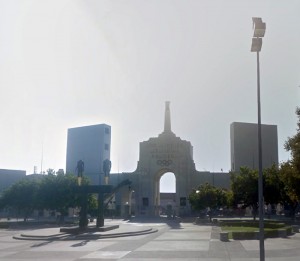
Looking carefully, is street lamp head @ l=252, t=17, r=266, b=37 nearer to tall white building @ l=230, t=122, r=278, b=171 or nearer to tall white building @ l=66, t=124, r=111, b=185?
tall white building @ l=66, t=124, r=111, b=185

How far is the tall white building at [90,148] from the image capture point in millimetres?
120812

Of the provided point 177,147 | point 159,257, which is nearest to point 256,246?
point 159,257

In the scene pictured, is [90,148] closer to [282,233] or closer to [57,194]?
[57,194]

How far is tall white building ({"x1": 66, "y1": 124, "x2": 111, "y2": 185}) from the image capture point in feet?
396

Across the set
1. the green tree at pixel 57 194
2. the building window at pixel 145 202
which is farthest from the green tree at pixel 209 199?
the building window at pixel 145 202

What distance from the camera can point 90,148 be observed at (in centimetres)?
12219

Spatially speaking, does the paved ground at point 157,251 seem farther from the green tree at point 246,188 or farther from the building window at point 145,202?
the building window at point 145,202

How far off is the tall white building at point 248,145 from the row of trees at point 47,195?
3270 inches

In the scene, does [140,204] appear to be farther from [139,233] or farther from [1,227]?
[139,233]

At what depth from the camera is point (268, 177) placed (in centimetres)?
5984

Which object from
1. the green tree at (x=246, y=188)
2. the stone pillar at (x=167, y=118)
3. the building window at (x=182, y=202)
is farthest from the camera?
the stone pillar at (x=167, y=118)

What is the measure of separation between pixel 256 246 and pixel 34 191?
48109 millimetres

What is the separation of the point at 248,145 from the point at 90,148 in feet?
179

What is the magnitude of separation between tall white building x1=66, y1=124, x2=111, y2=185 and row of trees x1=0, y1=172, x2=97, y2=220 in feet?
152
